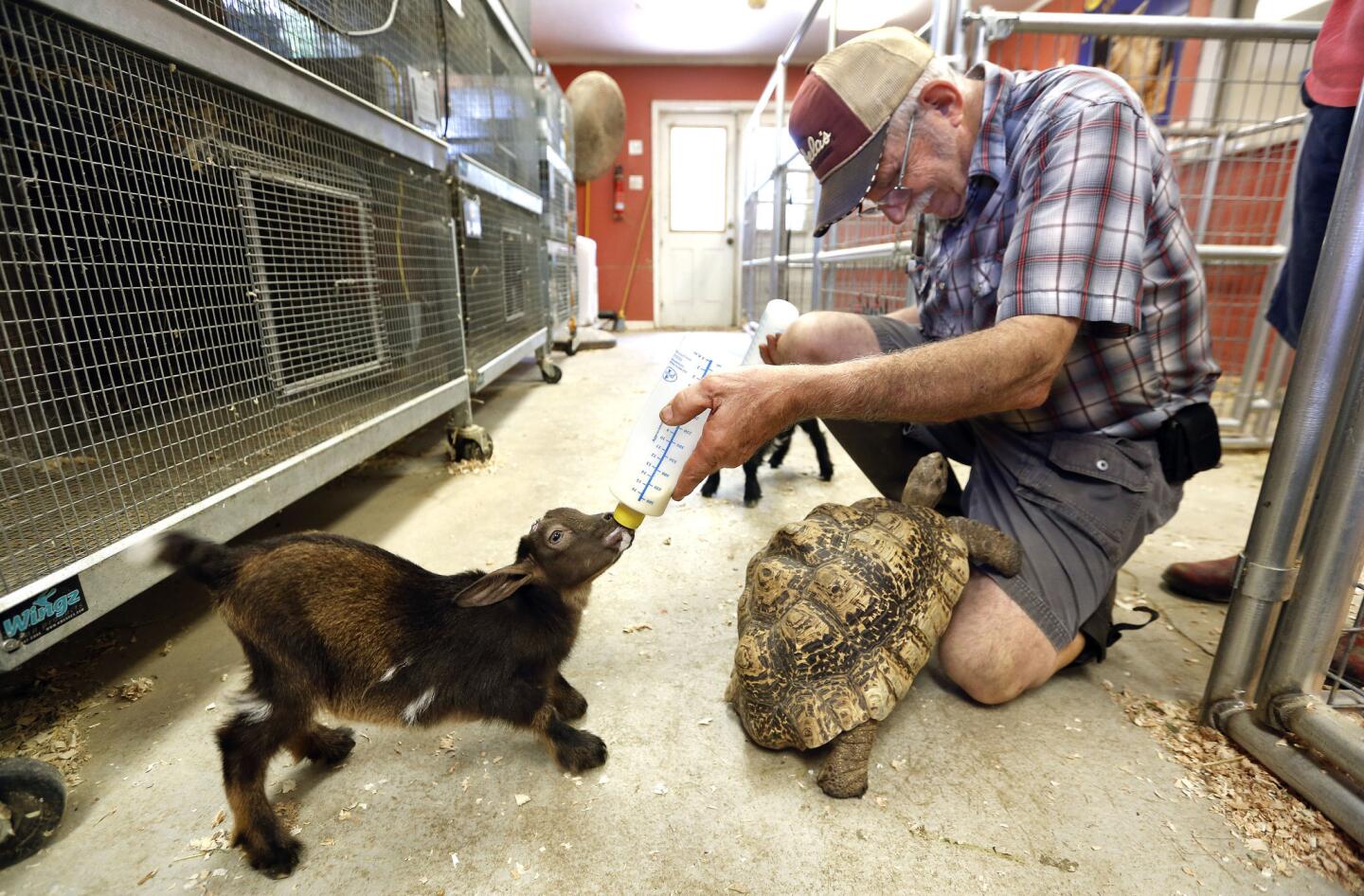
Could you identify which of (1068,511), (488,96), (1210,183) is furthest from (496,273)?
(1210,183)

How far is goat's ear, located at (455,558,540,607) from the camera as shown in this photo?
1033mm

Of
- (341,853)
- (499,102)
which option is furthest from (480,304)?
(341,853)

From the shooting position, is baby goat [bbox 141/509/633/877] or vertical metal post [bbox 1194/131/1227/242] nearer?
baby goat [bbox 141/509/633/877]

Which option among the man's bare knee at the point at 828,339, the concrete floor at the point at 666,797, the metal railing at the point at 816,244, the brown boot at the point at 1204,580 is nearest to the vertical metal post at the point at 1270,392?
the metal railing at the point at 816,244

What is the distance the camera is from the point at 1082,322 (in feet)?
3.92

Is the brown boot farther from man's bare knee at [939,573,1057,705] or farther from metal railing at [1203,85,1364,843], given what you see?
man's bare knee at [939,573,1057,705]

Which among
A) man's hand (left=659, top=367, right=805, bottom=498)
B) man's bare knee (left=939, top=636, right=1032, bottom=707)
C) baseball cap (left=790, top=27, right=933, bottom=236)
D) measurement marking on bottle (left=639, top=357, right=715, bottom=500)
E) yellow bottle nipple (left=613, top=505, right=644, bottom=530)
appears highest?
baseball cap (left=790, top=27, right=933, bottom=236)

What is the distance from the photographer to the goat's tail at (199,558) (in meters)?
0.98

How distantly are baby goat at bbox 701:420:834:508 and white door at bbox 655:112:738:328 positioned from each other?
24.7 ft

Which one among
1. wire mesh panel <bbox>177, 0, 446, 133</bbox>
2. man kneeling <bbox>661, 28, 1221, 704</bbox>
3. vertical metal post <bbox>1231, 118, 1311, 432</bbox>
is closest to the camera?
man kneeling <bbox>661, 28, 1221, 704</bbox>

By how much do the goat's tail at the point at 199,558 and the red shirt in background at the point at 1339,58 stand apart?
2.28 meters

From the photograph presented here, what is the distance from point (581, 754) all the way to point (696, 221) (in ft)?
31.1

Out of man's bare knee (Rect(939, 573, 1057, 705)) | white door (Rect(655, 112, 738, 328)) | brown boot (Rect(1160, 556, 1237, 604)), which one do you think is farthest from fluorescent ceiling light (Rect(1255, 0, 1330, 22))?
white door (Rect(655, 112, 738, 328))

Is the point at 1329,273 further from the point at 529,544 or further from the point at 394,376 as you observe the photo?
the point at 394,376
